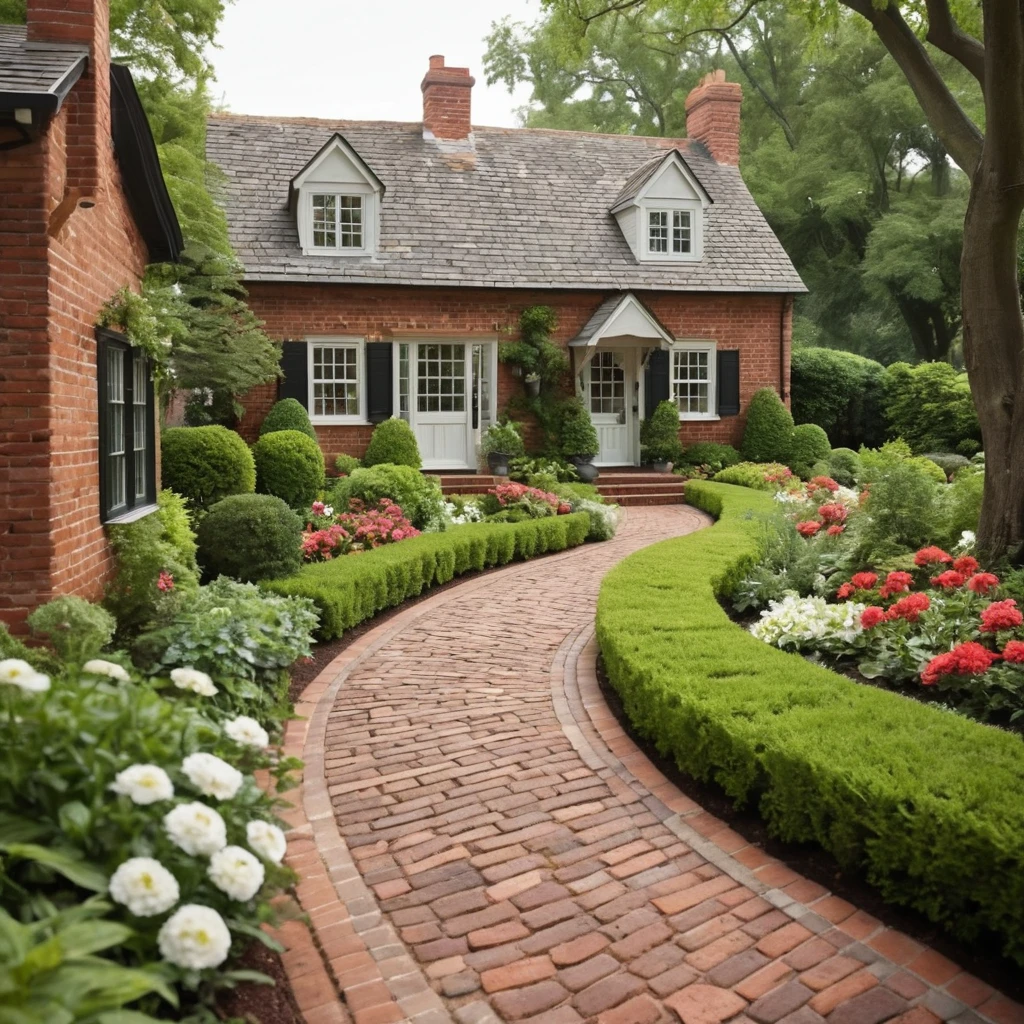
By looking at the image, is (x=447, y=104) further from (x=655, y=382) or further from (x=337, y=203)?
(x=655, y=382)

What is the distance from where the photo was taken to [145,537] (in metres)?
7.58

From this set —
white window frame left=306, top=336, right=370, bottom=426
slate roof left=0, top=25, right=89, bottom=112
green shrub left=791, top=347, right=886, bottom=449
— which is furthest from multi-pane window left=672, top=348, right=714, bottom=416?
slate roof left=0, top=25, right=89, bottom=112

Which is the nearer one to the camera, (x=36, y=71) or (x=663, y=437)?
(x=36, y=71)

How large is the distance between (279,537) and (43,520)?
3237 mm

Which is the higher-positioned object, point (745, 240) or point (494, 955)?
point (745, 240)

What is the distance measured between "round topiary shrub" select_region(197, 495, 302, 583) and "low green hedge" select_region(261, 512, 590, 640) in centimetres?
25

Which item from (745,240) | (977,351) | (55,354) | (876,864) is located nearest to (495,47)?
(745,240)

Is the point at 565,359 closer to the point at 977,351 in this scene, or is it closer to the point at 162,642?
the point at 977,351

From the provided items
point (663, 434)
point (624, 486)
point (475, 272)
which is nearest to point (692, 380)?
point (663, 434)

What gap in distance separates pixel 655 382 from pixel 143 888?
1828 cm

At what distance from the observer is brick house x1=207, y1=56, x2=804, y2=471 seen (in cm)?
1839

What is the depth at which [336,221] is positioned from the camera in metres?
18.5

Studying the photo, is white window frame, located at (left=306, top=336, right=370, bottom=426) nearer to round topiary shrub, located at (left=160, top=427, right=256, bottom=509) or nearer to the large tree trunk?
round topiary shrub, located at (left=160, top=427, right=256, bottom=509)

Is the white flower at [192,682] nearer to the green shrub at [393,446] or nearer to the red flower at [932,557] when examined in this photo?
the red flower at [932,557]
